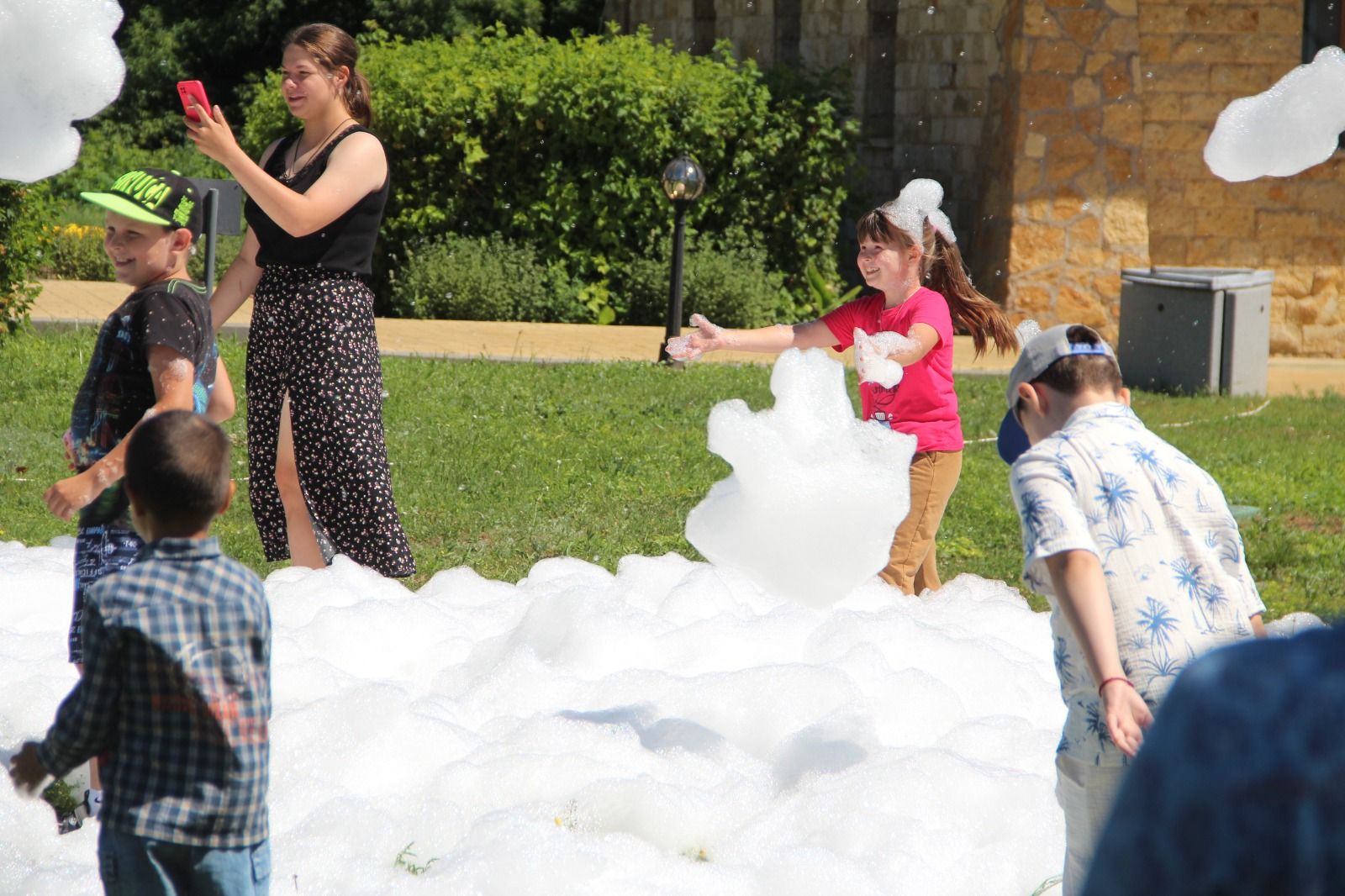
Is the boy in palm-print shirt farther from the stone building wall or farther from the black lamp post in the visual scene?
the stone building wall

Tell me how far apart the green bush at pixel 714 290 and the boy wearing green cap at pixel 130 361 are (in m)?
10.2

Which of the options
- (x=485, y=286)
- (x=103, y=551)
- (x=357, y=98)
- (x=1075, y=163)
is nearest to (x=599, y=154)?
(x=485, y=286)

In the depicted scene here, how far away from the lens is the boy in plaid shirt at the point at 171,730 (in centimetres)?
223

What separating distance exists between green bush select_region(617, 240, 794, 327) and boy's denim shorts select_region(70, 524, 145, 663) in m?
10.3

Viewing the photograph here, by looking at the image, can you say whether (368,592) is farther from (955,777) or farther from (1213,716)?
(1213,716)

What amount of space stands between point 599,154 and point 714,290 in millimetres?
1889

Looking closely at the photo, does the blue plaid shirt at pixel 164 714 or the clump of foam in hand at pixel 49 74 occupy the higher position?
the clump of foam in hand at pixel 49 74

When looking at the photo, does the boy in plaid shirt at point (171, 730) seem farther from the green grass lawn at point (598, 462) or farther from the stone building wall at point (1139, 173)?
the stone building wall at point (1139, 173)

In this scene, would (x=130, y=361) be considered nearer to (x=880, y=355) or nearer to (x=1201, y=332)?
(x=880, y=355)

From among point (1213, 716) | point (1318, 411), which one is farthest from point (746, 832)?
point (1318, 411)

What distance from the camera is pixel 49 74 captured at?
3.81m

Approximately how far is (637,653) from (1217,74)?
10594 mm

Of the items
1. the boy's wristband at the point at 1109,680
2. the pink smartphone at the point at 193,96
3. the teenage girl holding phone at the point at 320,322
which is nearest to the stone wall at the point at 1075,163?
the teenage girl holding phone at the point at 320,322

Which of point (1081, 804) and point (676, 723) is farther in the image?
point (676, 723)
